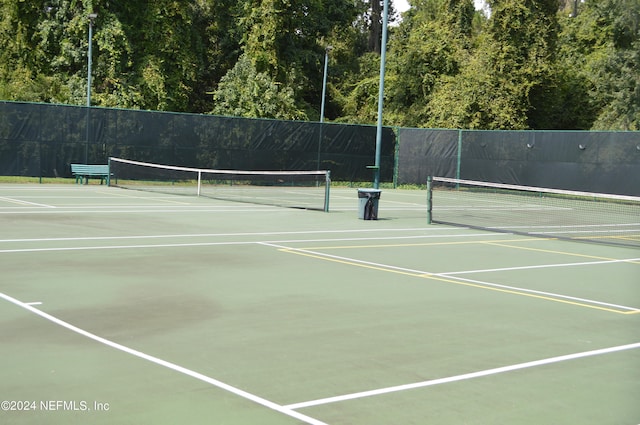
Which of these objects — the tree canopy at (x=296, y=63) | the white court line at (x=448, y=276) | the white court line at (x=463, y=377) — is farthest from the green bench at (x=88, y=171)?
the white court line at (x=463, y=377)

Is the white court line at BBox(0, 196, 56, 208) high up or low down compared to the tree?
down

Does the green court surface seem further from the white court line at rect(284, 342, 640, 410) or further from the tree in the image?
the tree

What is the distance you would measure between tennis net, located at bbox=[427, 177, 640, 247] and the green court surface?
111 inches

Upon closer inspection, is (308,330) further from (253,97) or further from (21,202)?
(253,97)

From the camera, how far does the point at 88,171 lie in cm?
2744

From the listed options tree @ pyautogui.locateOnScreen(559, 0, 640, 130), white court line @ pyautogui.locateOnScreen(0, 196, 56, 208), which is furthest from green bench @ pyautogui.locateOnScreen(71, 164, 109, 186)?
tree @ pyautogui.locateOnScreen(559, 0, 640, 130)

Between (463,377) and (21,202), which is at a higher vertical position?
(21,202)

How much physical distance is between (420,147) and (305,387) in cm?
3024

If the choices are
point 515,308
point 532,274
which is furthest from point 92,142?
point 515,308

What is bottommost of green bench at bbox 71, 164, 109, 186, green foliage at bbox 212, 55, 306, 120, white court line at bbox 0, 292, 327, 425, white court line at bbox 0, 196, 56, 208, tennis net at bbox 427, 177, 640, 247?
white court line at bbox 0, 292, 327, 425

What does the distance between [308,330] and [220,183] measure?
24.1 meters

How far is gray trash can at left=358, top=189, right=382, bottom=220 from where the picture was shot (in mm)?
18312

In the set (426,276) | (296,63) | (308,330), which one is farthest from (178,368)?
(296,63)

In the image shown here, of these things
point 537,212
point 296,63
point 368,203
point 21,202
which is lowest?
point 21,202
